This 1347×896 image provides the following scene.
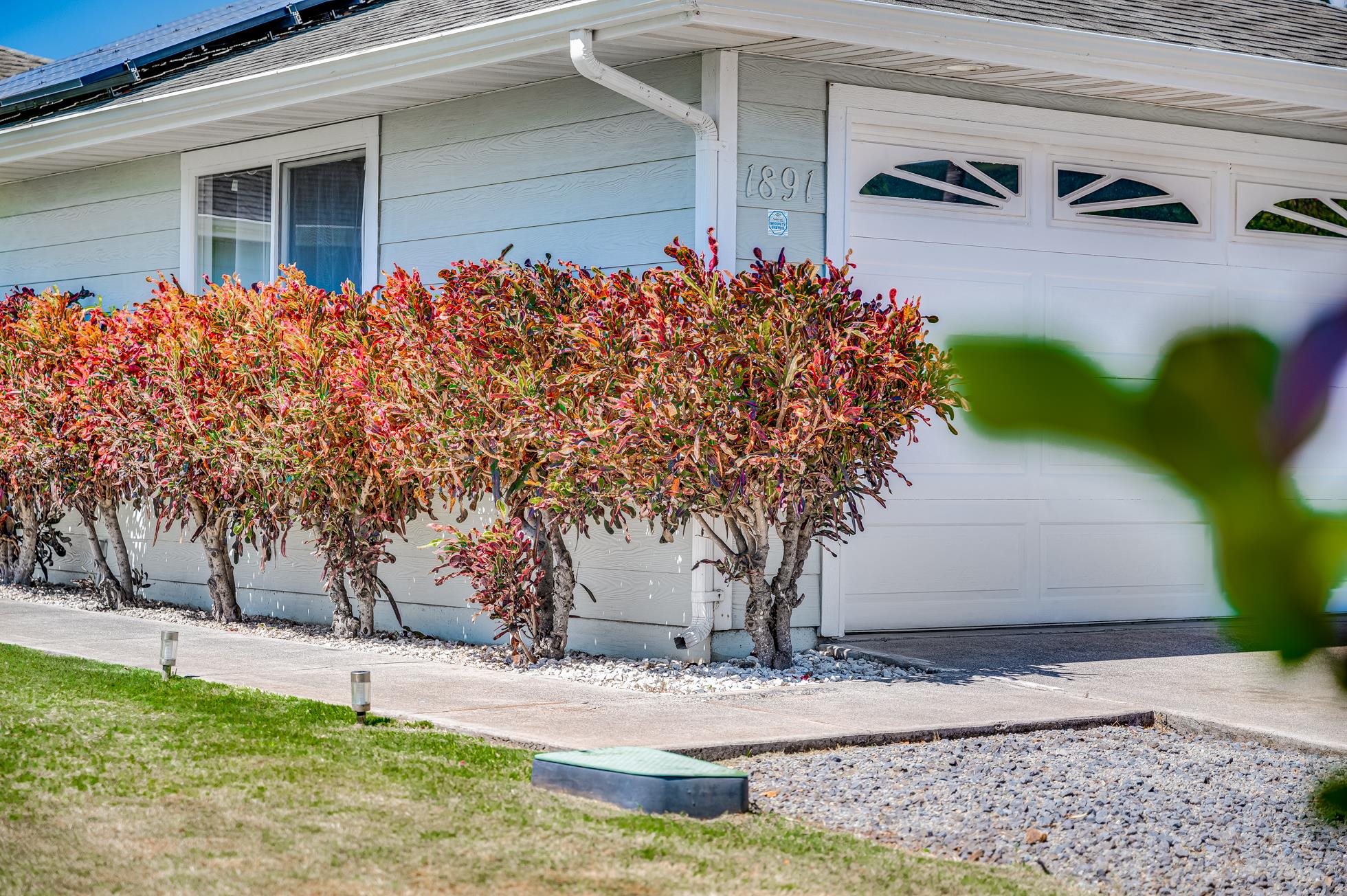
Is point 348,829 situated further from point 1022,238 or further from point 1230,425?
point 1022,238

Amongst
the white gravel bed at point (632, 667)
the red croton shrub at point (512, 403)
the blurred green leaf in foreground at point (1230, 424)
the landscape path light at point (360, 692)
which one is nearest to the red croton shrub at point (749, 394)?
the red croton shrub at point (512, 403)

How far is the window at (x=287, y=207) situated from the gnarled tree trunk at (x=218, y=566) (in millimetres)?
1686

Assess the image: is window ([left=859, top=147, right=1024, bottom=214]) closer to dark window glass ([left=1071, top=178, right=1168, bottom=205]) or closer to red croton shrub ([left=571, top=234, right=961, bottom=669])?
dark window glass ([left=1071, top=178, right=1168, bottom=205])

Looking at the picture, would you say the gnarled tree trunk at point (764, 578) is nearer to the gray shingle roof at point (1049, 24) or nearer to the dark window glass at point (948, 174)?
the dark window glass at point (948, 174)

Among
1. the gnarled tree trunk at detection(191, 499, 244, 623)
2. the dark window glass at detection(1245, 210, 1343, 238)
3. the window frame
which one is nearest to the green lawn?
the gnarled tree trunk at detection(191, 499, 244, 623)

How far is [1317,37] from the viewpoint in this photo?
9.77 metres

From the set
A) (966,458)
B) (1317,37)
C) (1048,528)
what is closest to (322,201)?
(1048,528)

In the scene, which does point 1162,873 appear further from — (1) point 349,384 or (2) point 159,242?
(2) point 159,242

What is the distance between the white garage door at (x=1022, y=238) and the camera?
26.9 feet

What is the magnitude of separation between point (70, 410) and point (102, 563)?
1051 millimetres

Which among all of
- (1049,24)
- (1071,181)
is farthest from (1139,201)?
(1049,24)

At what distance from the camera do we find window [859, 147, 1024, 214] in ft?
27.1

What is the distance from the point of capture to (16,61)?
54.0 feet

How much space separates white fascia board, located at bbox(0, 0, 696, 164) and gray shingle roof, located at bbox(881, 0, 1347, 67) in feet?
4.41
